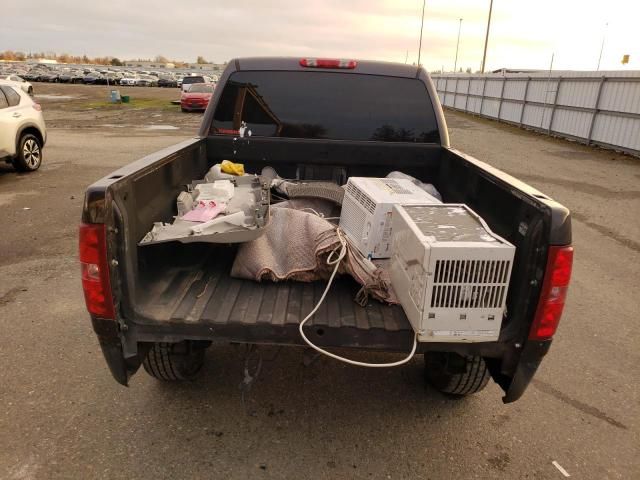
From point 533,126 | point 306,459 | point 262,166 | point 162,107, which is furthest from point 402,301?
point 162,107

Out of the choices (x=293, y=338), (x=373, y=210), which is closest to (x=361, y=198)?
(x=373, y=210)

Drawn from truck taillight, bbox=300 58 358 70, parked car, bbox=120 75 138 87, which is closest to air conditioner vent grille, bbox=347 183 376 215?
truck taillight, bbox=300 58 358 70

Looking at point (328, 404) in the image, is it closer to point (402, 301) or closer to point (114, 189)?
point (402, 301)

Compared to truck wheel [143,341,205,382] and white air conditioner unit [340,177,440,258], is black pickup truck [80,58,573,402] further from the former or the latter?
white air conditioner unit [340,177,440,258]

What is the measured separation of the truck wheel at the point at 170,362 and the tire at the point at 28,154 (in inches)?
342

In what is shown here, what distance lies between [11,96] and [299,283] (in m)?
9.64

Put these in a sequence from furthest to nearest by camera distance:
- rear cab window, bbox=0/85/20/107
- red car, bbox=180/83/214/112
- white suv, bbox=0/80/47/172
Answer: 1. red car, bbox=180/83/214/112
2. rear cab window, bbox=0/85/20/107
3. white suv, bbox=0/80/47/172

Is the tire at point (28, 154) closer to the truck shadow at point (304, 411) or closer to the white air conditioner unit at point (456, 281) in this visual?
the truck shadow at point (304, 411)

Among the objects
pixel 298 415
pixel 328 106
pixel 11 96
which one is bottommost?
pixel 298 415

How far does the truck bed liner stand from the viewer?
2281 millimetres

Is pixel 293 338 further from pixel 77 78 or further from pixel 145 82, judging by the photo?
pixel 77 78

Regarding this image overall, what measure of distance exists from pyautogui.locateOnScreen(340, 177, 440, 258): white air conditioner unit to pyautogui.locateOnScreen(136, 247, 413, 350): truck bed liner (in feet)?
0.94

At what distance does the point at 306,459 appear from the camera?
2.61 m

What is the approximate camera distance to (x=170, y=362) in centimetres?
290
